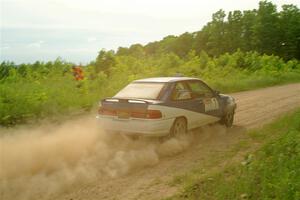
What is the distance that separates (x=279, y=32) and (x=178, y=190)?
225ft

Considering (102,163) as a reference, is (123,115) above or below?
above

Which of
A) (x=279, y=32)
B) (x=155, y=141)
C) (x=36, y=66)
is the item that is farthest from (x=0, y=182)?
(x=279, y=32)

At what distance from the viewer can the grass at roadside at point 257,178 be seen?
5.12 meters

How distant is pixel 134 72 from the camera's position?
75.0 feet

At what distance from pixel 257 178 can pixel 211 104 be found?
4.42 metres

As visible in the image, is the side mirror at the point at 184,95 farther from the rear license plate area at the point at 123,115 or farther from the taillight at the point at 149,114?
the rear license plate area at the point at 123,115

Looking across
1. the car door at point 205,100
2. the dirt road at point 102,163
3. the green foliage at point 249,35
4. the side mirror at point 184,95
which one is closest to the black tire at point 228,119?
the car door at point 205,100

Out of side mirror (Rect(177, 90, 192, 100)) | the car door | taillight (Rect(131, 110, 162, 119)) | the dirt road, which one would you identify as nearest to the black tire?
the car door

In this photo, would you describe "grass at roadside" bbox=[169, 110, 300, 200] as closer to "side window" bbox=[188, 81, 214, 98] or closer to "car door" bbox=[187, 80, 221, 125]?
"car door" bbox=[187, 80, 221, 125]

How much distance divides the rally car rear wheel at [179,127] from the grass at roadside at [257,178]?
1901mm

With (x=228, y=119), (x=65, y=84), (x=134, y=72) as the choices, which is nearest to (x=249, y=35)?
(x=134, y=72)

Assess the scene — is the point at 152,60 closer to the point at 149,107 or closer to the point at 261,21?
the point at 149,107

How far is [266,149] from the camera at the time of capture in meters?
7.15

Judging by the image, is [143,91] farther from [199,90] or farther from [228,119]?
[228,119]
